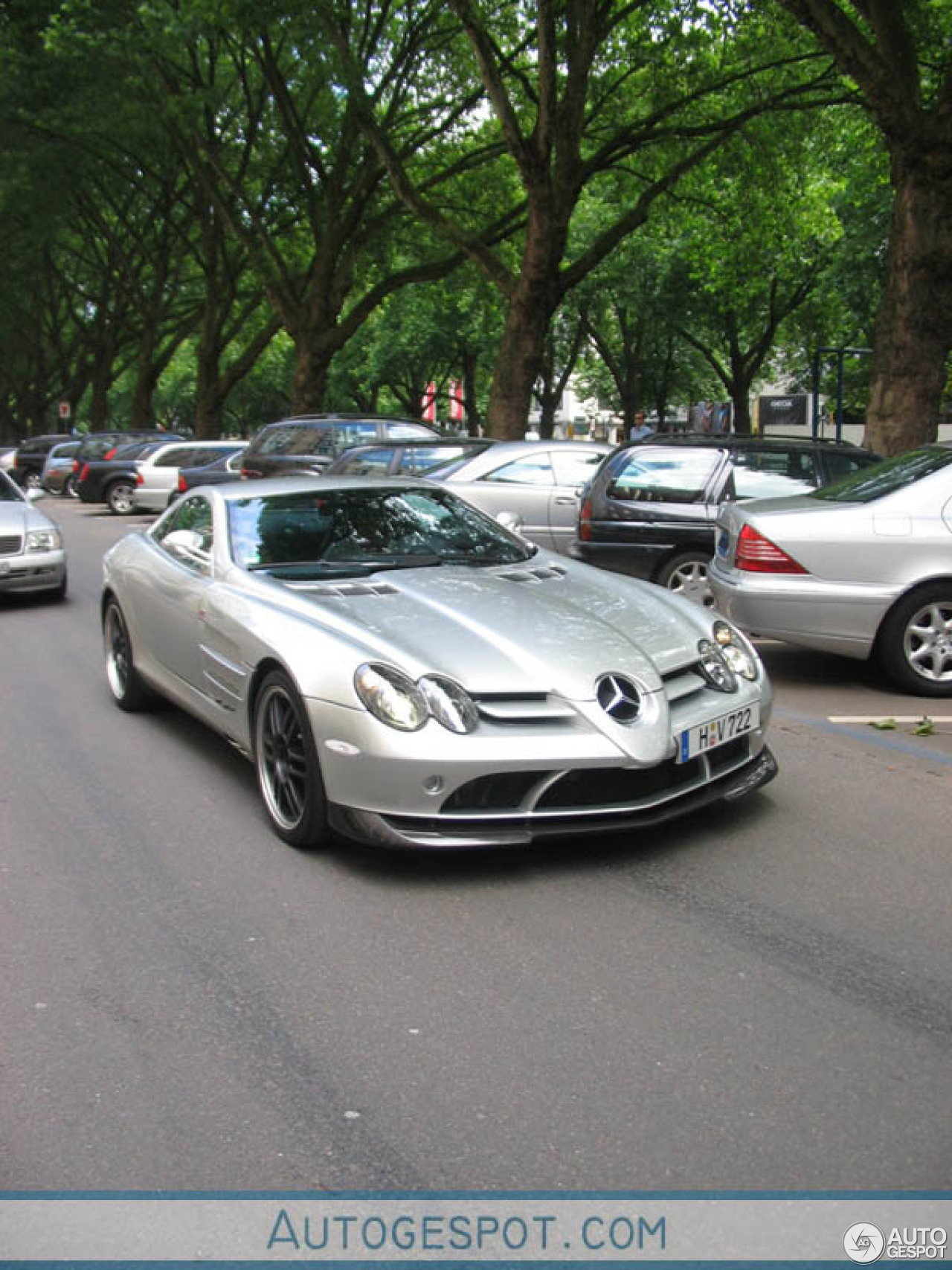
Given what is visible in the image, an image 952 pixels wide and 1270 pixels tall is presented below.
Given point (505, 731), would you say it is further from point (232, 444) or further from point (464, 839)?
point (232, 444)

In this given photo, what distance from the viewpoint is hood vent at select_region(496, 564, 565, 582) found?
19.3 ft

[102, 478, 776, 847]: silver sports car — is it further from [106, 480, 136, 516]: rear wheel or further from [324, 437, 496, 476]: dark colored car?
[106, 480, 136, 516]: rear wheel

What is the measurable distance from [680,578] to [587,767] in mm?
6156

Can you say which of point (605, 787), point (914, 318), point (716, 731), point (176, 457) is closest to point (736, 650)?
point (716, 731)

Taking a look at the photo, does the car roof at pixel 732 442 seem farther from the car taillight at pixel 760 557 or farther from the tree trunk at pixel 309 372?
the tree trunk at pixel 309 372

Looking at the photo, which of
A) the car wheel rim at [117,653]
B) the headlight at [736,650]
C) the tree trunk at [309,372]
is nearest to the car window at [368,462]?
the car wheel rim at [117,653]

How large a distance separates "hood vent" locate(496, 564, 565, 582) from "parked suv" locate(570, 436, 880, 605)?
4.39m

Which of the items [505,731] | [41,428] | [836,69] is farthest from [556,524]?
[41,428]

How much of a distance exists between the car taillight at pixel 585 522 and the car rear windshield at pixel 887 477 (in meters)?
2.48

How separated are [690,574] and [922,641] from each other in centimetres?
296

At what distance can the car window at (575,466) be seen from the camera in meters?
13.1

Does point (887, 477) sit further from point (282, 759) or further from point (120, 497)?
point (120, 497)

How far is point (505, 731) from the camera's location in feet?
15.0

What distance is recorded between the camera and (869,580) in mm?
7703
